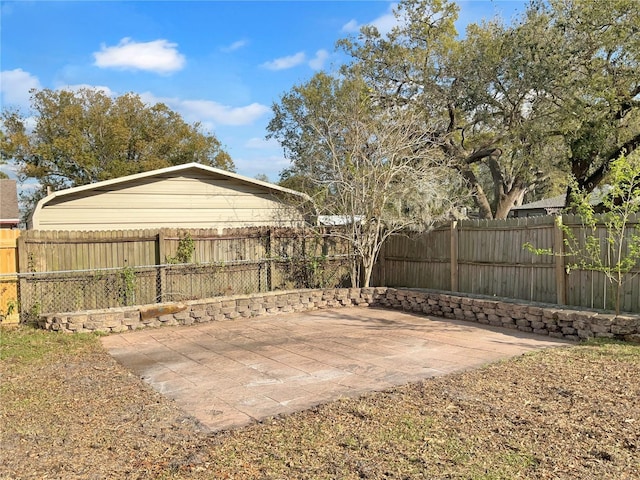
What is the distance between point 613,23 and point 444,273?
861cm

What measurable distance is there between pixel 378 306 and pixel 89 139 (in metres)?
23.4

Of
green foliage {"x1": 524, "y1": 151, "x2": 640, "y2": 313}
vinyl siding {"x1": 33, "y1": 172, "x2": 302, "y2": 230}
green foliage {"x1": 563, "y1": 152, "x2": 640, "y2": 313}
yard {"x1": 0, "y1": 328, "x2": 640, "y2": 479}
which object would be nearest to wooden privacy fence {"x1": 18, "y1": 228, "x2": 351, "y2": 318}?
vinyl siding {"x1": 33, "y1": 172, "x2": 302, "y2": 230}

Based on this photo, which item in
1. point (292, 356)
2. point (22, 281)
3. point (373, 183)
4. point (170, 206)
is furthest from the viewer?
point (170, 206)

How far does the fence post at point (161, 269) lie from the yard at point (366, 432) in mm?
4079

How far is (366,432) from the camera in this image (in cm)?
390

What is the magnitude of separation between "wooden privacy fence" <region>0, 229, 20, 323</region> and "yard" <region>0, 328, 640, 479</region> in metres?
3.15

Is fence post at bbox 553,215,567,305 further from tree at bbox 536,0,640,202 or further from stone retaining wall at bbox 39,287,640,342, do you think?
tree at bbox 536,0,640,202

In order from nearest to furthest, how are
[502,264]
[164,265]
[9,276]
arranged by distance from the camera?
[9,276], [502,264], [164,265]

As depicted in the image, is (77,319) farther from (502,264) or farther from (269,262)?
(502,264)

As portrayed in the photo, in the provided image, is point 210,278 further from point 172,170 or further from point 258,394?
point 258,394

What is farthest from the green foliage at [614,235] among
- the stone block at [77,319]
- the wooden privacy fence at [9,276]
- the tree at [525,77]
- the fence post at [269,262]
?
the wooden privacy fence at [9,276]

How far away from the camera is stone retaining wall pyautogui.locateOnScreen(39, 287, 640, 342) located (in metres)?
7.39

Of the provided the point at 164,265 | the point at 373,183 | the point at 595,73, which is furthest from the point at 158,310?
the point at 595,73

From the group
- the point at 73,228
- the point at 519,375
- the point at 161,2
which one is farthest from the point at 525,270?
the point at 73,228
